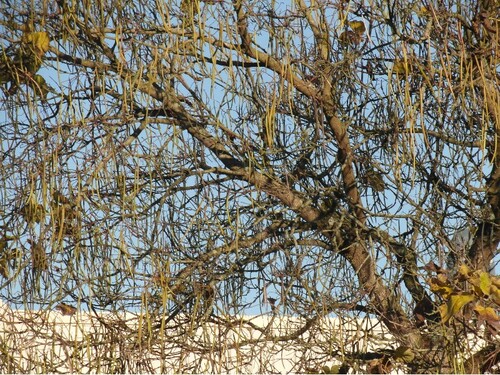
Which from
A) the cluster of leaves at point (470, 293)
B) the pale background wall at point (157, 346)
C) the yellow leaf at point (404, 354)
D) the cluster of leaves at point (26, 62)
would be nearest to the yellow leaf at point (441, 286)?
the cluster of leaves at point (470, 293)

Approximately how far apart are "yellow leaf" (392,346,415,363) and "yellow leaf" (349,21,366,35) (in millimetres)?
1304

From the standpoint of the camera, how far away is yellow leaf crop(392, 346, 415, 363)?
349cm

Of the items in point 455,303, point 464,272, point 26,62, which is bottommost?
point 455,303

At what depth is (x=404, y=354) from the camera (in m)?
3.49

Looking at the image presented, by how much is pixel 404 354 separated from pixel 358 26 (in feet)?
4.42

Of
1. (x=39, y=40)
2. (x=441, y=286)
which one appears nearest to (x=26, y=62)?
(x=39, y=40)

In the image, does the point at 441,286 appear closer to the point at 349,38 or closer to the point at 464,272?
the point at 464,272

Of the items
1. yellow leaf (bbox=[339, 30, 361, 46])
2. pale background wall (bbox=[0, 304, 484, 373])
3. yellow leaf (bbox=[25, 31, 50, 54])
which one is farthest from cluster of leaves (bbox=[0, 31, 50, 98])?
yellow leaf (bbox=[339, 30, 361, 46])

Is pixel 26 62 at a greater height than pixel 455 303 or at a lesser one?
greater

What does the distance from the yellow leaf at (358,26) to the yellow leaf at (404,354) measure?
1304 mm

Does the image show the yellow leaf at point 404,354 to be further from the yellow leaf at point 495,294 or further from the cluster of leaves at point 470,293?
the yellow leaf at point 495,294

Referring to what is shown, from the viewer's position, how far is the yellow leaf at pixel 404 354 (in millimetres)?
3486

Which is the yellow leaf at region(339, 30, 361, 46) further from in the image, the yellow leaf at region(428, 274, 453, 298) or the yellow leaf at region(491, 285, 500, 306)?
the yellow leaf at region(491, 285, 500, 306)

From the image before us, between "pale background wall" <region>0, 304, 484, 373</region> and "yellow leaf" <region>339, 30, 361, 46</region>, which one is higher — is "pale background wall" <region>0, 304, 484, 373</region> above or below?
below
